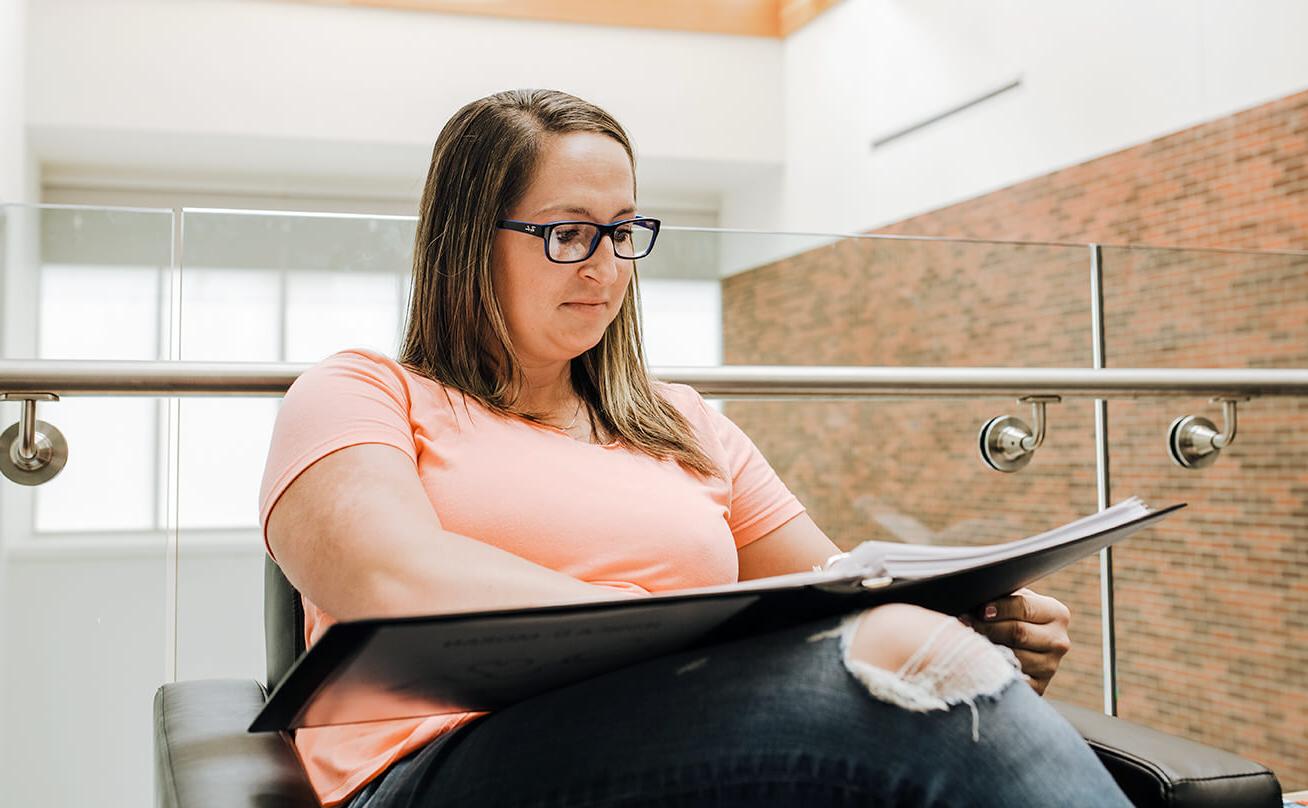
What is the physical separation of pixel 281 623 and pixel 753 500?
567 millimetres

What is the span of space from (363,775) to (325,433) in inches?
11.8

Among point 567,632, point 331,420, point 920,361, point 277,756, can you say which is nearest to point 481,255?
point 331,420

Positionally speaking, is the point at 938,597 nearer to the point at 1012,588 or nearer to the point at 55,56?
the point at 1012,588

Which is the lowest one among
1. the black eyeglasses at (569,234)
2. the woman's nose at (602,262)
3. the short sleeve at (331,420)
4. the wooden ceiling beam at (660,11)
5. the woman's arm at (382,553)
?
the woman's arm at (382,553)

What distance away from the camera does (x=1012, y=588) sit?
966 mm

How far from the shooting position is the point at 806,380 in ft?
6.09

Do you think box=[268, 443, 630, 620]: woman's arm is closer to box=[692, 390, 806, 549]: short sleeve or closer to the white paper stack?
the white paper stack

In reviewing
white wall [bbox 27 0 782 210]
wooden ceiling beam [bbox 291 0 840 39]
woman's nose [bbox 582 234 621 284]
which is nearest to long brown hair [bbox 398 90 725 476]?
woman's nose [bbox 582 234 621 284]

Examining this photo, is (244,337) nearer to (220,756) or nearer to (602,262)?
(602,262)

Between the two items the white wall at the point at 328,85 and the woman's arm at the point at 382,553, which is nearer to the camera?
the woman's arm at the point at 382,553

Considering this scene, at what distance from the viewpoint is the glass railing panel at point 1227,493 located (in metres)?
2.69

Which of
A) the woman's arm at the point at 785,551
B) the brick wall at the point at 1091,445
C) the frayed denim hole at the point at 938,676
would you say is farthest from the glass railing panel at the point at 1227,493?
the frayed denim hole at the point at 938,676

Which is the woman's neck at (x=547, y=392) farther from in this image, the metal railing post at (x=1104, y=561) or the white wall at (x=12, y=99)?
the white wall at (x=12, y=99)

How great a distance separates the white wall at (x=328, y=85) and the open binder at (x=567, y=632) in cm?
791
